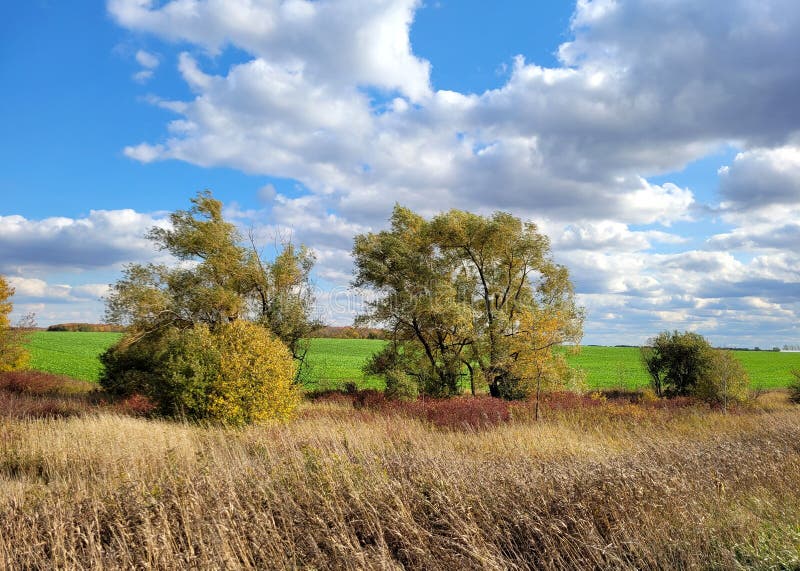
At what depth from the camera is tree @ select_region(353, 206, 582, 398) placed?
79.9 feet

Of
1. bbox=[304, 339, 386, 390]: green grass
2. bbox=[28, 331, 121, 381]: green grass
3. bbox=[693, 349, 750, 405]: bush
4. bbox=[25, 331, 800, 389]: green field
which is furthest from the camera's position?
bbox=[28, 331, 121, 381]: green grass

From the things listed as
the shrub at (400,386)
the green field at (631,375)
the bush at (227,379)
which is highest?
the bush at (227,379)

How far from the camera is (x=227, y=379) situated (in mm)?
14805

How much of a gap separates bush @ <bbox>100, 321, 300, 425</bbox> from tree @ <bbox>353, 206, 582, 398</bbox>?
Answer: 9.20m

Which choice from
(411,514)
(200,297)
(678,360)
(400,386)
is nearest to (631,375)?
(678,360)

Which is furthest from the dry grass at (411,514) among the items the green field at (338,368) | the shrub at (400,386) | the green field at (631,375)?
the green field at (631,375)

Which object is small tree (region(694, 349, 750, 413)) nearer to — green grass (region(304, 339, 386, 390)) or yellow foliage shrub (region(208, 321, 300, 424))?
green grass (region(304, 339, 386, 390))

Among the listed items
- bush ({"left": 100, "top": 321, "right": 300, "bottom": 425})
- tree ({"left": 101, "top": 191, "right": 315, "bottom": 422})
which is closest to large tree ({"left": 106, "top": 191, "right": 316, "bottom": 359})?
tree ({"left": 101, "top": 191, "right": 315, "bottom": 422})

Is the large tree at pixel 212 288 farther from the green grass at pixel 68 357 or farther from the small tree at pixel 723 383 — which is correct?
the small tree at pixel 723 383

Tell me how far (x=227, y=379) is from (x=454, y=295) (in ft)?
42.3

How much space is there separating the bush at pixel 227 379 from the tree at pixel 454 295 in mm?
9204

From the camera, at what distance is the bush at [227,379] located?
47.8ft

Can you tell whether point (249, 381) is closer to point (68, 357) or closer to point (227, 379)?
point (227, 379)

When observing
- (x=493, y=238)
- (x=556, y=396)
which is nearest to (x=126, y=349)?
(x=493, y=238)
